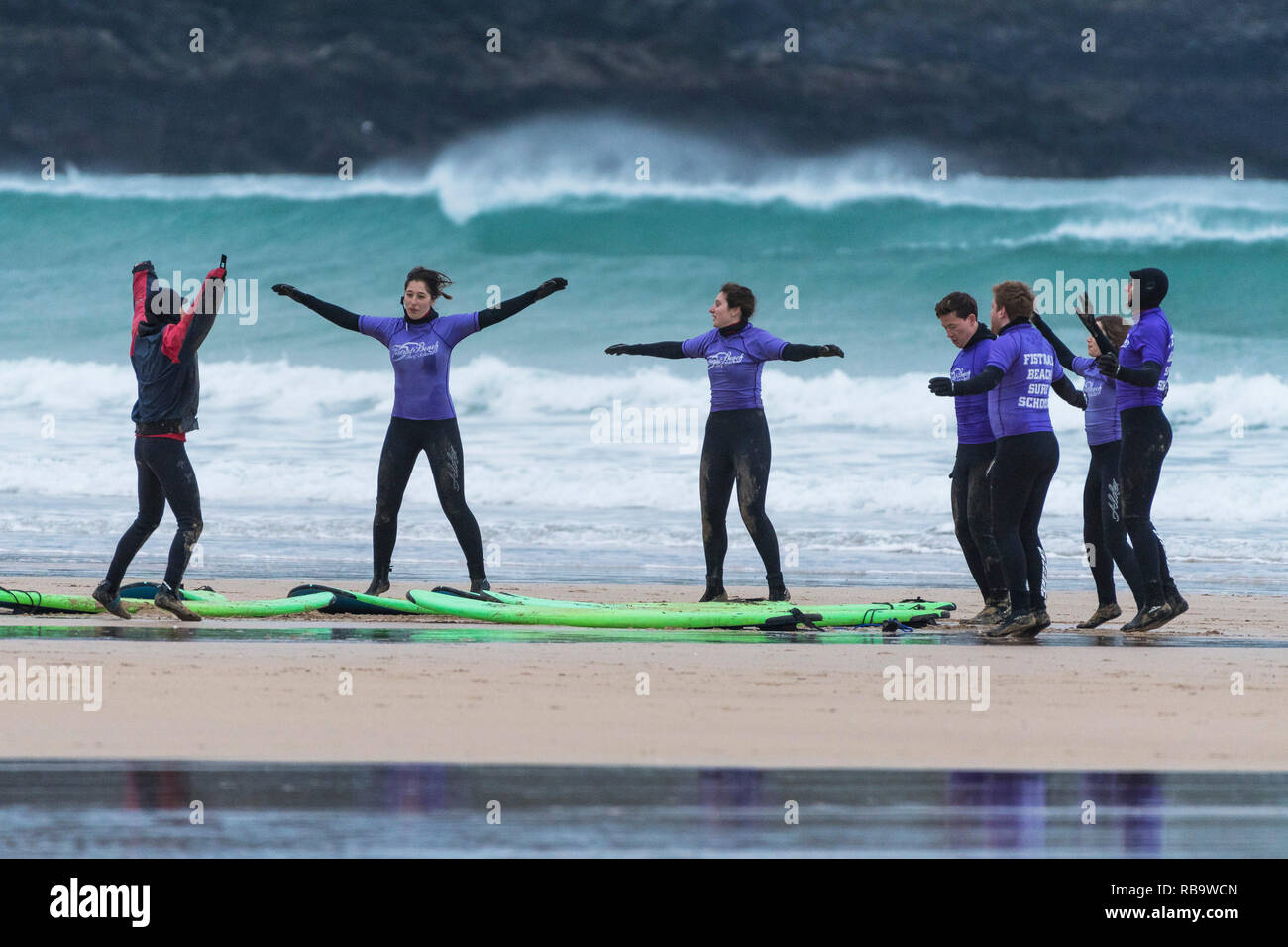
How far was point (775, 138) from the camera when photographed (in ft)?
107

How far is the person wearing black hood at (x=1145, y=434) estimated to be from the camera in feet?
27.4

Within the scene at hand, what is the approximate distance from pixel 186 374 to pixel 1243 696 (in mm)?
5431

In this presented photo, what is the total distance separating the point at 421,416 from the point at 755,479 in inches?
82.0

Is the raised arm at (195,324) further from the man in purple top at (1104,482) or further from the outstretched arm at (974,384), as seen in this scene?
the man in purple top at (1104,482)

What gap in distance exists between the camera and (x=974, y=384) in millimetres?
7766

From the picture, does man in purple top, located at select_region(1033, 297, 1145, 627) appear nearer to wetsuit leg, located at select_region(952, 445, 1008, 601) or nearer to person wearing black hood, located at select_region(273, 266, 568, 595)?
wetsuit leg, located at select_region(952, 445, 1008, 601)

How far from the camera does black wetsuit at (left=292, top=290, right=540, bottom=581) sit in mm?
9297

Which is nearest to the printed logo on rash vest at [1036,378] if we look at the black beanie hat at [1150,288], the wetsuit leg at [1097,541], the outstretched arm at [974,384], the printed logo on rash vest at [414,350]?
the outstretched arm at [974,384]

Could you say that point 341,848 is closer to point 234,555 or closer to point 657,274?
point 234,555

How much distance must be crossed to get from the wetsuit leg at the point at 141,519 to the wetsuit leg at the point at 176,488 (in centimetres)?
8

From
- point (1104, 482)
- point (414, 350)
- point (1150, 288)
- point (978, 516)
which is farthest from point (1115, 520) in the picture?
point (414, 350)

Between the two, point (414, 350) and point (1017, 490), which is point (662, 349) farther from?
point (1017, 490)
